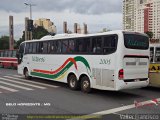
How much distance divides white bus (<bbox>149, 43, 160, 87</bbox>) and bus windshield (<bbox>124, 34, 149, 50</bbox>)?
1510 millimetres

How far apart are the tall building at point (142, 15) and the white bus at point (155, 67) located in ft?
222

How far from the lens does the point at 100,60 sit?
12102 millimetres

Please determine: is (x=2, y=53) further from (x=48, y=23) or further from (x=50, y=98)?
(x=48, y=23)

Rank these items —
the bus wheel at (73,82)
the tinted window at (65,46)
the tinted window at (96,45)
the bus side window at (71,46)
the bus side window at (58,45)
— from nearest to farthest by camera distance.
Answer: the tinted window at (96,45), the bus wheel at (73,82), the bus side window at (71,46), the tinted window at (65,46), the bus side window at (58,45)

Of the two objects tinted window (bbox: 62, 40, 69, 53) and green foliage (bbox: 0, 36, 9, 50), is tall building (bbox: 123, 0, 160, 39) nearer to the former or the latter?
green foliage (bbox: 0, 36, 9, 50)

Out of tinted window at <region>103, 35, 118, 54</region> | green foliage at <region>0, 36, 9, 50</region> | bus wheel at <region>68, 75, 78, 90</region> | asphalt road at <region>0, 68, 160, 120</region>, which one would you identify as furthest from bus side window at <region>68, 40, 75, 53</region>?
green foliage at <region>0, 36, 9, 50</region>

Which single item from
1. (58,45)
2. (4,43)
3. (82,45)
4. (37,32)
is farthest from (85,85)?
(4,43)

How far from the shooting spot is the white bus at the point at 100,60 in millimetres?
11375

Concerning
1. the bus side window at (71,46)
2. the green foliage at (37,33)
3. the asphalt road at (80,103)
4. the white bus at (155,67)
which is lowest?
the asphalt road at (80,103)

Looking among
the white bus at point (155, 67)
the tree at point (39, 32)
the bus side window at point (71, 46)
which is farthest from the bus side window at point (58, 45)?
the tree at point (39, 32)

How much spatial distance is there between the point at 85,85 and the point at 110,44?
2543 millimetres

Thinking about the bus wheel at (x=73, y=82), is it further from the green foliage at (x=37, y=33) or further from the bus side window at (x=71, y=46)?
the green foliage at (x=37, y=33)

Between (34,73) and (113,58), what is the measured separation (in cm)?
774

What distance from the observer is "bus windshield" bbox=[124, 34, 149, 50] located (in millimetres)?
11551
